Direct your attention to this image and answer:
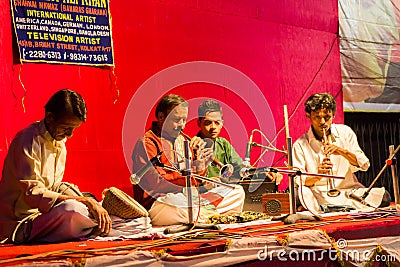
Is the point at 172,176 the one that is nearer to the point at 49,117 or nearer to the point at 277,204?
the point at 277,204

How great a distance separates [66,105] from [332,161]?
3487 mm

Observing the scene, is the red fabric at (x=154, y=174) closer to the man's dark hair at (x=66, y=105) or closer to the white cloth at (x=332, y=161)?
the man's dark hair at (x=66, y=105)

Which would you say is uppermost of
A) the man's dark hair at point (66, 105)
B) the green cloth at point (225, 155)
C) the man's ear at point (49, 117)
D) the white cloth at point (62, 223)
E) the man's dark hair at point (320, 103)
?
the man's dark hair at point (66, 105)

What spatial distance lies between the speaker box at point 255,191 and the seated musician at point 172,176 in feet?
0.32

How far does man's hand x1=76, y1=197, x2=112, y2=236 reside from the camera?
4488 millimetres

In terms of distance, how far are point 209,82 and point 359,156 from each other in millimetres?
1897

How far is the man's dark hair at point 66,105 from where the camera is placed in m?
4.56

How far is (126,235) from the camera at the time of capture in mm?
4840

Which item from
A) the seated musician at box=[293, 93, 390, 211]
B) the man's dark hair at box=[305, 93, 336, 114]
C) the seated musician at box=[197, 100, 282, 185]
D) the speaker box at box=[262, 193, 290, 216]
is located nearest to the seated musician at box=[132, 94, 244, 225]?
the seated musician at box=[197, 100, 282, 185]

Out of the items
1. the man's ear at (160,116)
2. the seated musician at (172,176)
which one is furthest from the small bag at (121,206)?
the man's ear at (160,116)

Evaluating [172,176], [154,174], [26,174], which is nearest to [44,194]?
[26,174]

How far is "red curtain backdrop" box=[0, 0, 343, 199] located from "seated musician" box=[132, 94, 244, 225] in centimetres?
78

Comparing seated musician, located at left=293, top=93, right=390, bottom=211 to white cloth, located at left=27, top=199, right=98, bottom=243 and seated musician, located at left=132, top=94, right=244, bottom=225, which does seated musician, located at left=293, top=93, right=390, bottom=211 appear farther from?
white cloth, located at left=27, top=199, right=98, bottom=243

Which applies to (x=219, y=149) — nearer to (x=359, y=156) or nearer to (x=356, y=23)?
(x=359, y=156)
